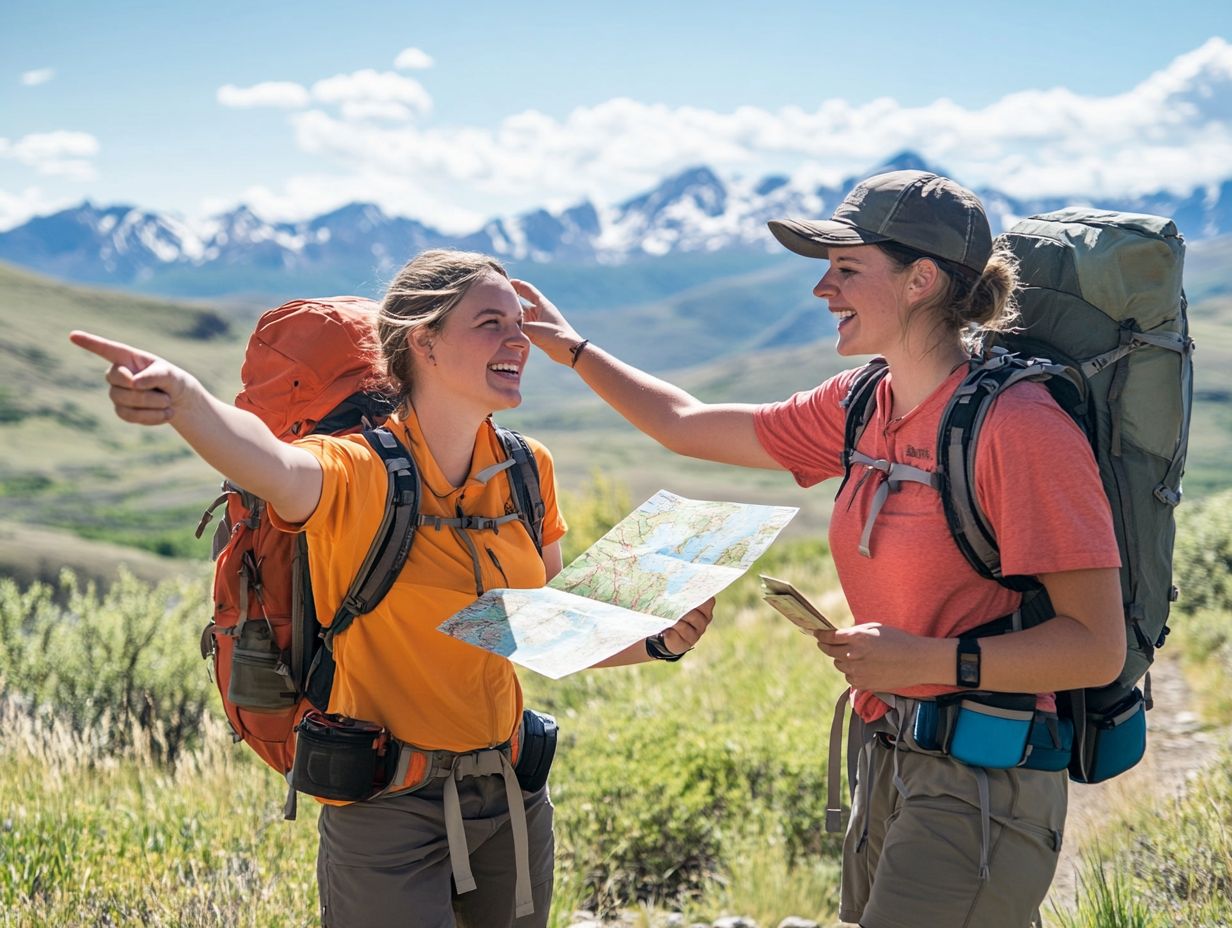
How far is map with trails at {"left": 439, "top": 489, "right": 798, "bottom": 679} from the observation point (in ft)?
7.73

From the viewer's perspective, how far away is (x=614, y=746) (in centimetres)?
689

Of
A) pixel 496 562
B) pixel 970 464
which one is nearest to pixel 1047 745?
pixel 970 464

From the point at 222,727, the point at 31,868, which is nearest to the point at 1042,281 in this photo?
the point at 31,868

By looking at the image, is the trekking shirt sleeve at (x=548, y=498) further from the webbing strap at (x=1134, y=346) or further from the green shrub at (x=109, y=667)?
the green shrub at (x=109, y=667)

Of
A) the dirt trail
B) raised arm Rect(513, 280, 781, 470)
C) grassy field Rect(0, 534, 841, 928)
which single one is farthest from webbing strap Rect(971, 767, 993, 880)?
grassy field Rect(0, 534, 841, 928)

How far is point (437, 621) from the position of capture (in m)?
2.69

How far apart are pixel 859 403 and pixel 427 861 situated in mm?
1574

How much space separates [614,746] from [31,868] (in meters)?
3.48

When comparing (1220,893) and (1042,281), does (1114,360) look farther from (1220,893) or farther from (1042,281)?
(1220,893)

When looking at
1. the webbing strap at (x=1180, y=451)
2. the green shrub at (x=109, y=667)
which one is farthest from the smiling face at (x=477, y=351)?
the green shrub at (x=109, y=667)

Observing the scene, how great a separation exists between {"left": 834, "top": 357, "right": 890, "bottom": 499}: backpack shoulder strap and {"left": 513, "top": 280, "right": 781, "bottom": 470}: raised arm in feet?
1.33

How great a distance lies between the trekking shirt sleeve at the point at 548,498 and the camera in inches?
123

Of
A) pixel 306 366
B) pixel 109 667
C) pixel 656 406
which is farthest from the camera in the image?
pixel 109 667

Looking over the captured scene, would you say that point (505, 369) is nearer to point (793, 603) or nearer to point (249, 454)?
point (249, 454)
